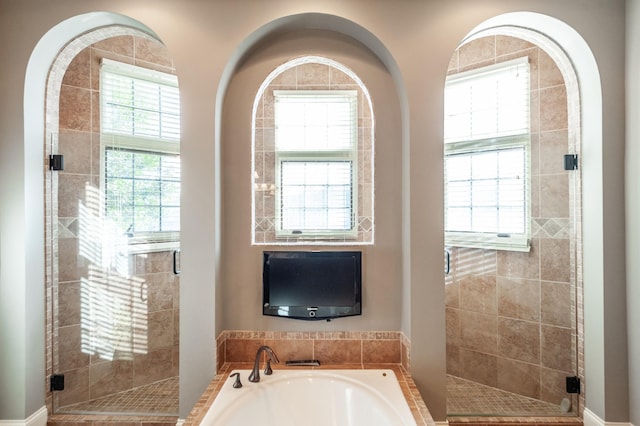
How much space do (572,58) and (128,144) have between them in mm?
2940

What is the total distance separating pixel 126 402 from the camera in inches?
83.9

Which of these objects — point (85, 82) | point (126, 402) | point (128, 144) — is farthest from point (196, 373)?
point (85, 82)

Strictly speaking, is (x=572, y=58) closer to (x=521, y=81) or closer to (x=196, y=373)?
(x=521, y=81)

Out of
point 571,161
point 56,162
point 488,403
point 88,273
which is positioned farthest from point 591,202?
point 56,162

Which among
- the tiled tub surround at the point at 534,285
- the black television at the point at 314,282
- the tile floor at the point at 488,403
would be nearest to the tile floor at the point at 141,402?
the black television at the point at 314,282

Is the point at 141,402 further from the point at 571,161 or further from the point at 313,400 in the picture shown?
the point at 571,161

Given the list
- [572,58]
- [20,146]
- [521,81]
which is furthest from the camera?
[521,81]

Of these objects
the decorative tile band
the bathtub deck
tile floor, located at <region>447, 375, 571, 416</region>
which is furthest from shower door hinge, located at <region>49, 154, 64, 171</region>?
tile floor, located at <region>447, 375, 571, 416</region>

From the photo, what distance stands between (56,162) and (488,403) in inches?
126

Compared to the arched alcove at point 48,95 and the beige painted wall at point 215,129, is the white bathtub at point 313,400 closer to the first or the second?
the beige painted wall at point 215,129

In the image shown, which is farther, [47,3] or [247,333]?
[247,333]

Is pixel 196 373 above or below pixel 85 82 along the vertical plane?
below

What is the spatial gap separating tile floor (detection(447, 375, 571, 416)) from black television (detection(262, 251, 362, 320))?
883mm

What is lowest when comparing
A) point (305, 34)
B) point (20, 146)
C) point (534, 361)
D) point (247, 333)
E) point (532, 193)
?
point (534, 361)
